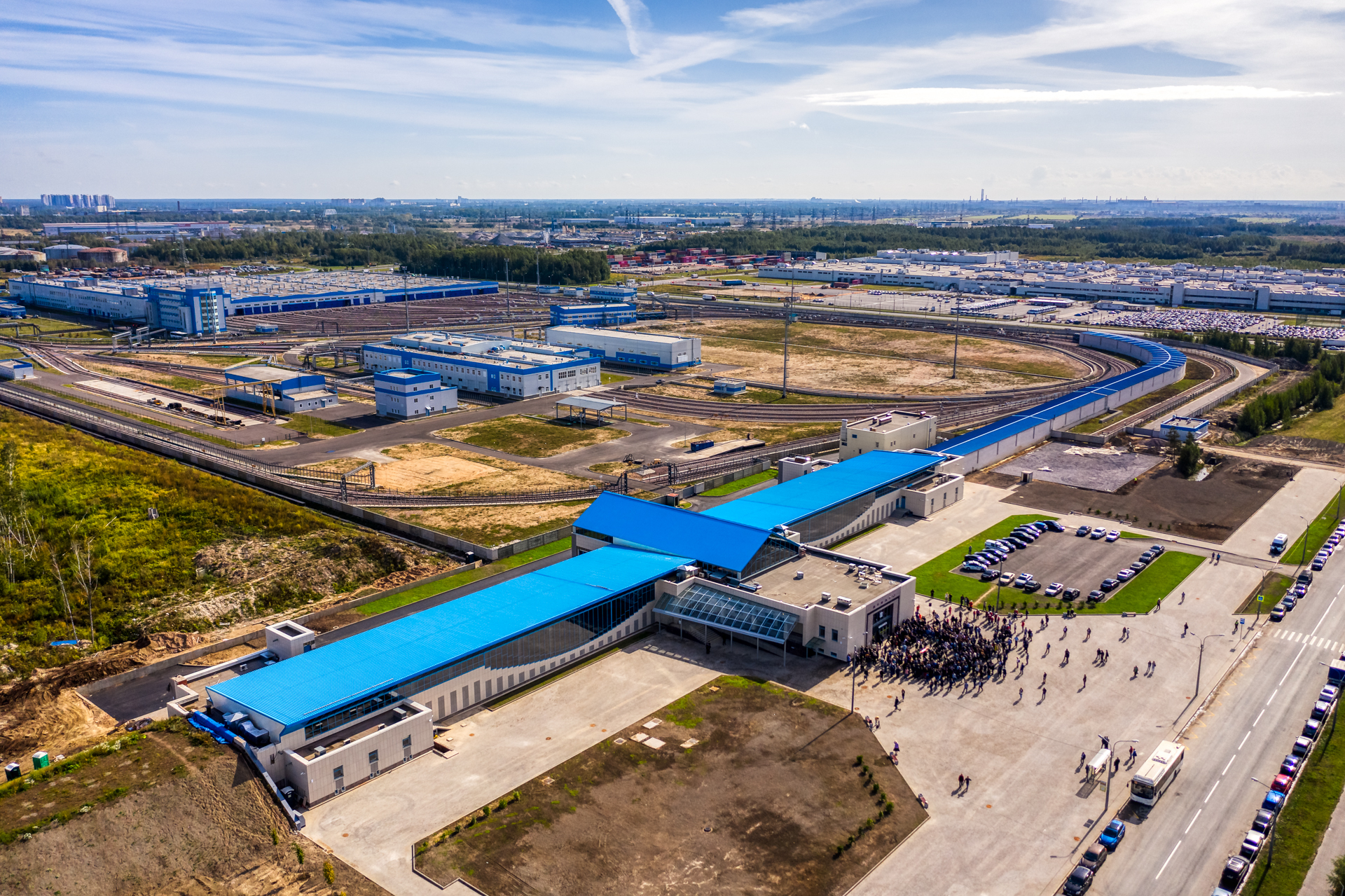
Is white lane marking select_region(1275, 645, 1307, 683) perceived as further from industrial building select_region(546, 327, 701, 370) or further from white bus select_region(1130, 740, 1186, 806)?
industrial building select_region(546, 327, 701, 370)

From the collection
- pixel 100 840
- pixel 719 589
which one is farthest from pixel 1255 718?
pixel 100 840

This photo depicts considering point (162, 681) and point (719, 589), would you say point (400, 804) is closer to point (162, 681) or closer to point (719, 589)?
point (162, 681)

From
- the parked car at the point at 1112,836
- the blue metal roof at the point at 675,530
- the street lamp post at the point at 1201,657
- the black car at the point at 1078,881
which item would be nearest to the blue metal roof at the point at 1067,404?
the street lamp post at the point at 1201,657

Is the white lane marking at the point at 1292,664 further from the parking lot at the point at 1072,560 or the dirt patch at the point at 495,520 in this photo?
the dirt patch at the point at 495,520

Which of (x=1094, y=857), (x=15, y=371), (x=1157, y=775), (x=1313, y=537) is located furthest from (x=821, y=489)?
(x=15, y=371)

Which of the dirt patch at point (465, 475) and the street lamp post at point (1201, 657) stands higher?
the dirt patch at point (465, 475)

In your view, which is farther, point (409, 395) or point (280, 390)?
point (280, 390)

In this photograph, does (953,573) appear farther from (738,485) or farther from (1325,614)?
(738,485)
